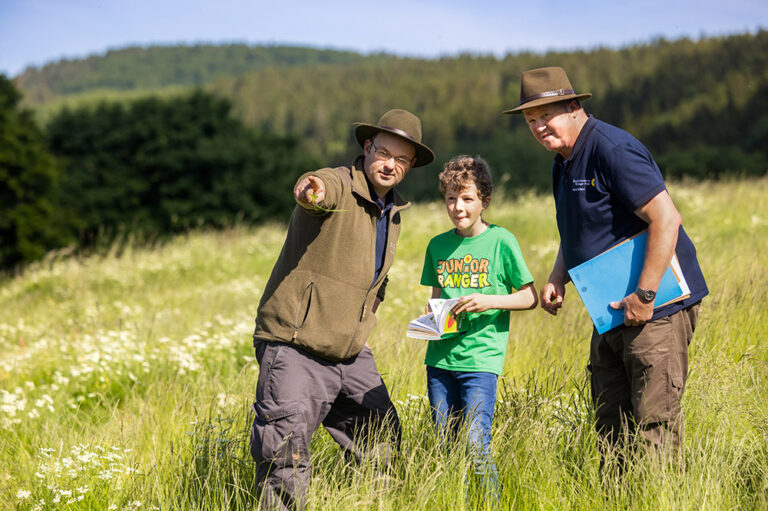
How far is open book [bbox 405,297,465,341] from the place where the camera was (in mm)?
3096

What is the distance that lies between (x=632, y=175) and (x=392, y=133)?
1.10 m

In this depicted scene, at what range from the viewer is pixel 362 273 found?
10.00 feet

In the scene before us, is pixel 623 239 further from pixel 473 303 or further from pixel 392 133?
pixel 392 133

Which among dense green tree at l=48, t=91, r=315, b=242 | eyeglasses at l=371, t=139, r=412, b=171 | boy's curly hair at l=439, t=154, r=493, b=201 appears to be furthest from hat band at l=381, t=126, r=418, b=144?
dense green tree at l=48, t=91, r=315, b=242

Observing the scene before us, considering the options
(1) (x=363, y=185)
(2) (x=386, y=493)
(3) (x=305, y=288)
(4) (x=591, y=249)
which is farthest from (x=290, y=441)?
(4) (x=591, y=249)

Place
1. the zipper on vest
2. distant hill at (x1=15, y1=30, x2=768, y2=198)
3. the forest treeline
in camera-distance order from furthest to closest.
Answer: distant hill at (x1=15, y1=30, x2=768, y2=198), the forest treeline, the zipper on vest

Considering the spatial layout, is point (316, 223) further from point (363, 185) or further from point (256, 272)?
point (256, 272)

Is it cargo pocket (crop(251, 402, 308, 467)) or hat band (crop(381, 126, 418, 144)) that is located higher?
hat band (crop(381, 126, 418, 144))

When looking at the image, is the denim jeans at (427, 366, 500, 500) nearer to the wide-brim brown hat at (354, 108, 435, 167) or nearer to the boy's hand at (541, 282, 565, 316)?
the boy's hand at (541, 282, 565, 316)

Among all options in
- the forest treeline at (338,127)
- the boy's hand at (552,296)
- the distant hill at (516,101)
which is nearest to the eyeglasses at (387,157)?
the boy's hand at (552,296)

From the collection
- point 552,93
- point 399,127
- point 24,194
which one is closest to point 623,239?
point 552,93

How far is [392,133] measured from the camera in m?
3.08

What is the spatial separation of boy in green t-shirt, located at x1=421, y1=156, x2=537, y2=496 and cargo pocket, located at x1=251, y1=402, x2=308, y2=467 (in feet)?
2.31

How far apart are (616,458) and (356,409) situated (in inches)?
47.9
